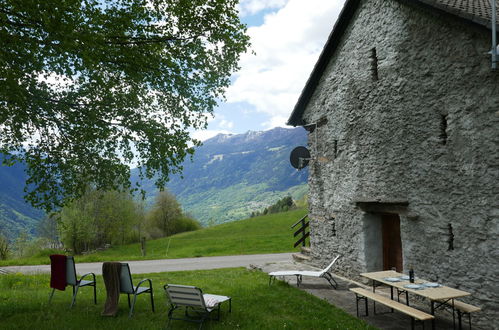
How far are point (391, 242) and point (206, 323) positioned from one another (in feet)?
18.8

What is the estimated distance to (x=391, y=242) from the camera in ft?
32.0

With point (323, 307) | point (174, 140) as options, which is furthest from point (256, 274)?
point (174, 140)

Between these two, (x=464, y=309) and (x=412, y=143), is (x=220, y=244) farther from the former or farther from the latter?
(x=464, y=309)

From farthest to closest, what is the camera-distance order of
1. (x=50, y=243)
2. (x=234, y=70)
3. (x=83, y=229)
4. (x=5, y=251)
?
(x=50, y=243) < (x=83, y=229) < (x=5, y=251) < (x=234, y=70)

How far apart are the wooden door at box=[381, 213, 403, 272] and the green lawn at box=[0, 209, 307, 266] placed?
38.3 feet

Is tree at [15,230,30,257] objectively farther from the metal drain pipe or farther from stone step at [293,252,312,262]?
the metal drain pipe

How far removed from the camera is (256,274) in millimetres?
11836

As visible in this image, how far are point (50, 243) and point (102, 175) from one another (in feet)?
130

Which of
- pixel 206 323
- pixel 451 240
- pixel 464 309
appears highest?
pixel 451 240

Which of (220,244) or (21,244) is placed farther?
(21,244)

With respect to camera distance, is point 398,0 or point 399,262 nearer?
point 398,0

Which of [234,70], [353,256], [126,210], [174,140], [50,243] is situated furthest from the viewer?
[50,243]

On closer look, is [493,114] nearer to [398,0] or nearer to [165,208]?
[398,0]

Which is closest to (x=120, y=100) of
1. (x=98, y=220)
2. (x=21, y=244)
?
(x=98, y=220)
